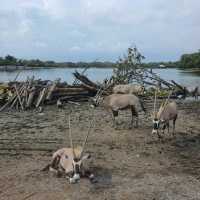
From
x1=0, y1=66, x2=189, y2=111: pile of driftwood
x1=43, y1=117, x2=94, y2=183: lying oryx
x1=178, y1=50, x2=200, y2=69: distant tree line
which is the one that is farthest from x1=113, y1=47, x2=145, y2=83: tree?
x1=178, y1=50, x2=200, y2=69: distant tree line

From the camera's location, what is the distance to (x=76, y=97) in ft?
85.9

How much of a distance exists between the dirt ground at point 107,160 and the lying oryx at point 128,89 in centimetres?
588

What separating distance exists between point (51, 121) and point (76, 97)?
7.96 meters

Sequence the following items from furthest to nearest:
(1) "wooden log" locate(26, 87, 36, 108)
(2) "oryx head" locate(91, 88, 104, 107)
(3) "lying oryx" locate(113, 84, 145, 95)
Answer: (3) "lying oryx" locate(113, 84, 145, 95) → (1) "wooden log" locate(26, 87, 36, 108) → (2) "oryx head" locate(91, 88, 104, 107)

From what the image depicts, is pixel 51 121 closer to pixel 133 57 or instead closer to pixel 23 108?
pixel 23 108

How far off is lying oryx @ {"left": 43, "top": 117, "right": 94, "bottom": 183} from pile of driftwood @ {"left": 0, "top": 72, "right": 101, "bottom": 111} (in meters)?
12.3

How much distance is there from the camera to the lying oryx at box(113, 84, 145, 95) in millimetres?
25183

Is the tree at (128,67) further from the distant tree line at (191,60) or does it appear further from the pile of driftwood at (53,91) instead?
the distant tree line at (191,60)

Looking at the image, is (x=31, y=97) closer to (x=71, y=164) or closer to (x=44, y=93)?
(x=44, y=93)

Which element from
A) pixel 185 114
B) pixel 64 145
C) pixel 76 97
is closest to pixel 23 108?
pixel 76 97

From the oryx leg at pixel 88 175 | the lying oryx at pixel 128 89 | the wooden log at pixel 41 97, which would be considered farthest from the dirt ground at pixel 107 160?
the lying oryx at pixel 128 89

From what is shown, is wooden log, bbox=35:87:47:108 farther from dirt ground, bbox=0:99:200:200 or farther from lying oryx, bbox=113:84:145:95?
dirt ground, bbox=0:99:200:200

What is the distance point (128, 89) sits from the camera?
83.9 feet

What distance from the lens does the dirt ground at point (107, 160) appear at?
9.10 meters
